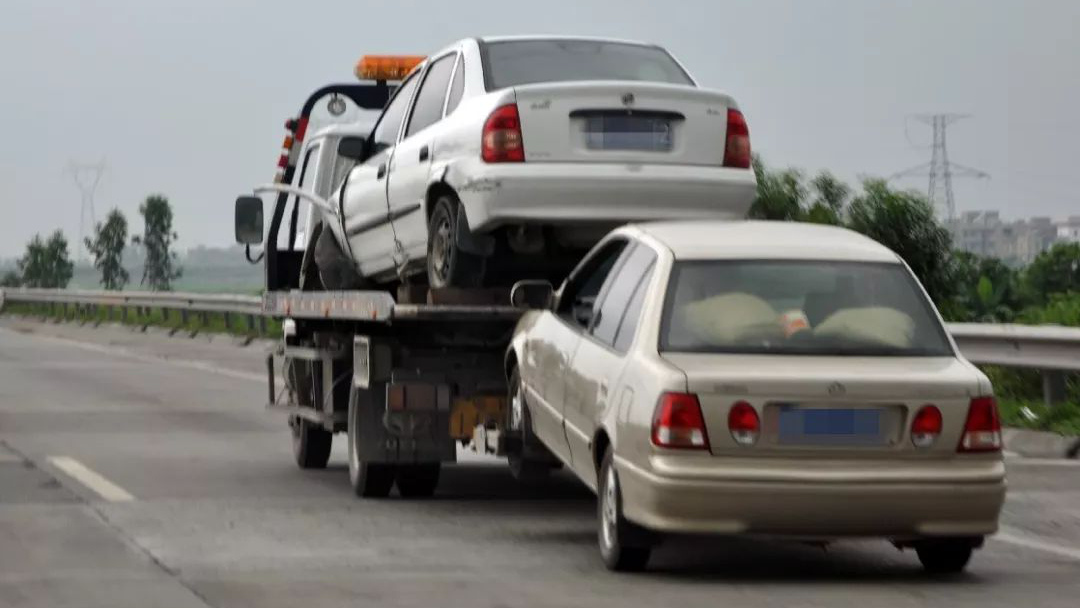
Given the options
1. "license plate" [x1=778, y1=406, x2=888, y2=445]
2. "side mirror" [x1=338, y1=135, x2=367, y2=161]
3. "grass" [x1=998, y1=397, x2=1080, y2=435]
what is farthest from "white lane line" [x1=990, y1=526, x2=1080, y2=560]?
"side mirror" [x1=338, y1=135, x2=367, y2=161]

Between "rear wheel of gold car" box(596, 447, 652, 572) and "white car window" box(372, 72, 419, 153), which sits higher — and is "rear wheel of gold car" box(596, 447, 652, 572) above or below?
below

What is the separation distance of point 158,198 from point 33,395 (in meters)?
56.4

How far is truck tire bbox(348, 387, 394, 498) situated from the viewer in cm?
1205

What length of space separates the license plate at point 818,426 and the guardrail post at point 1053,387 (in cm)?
756

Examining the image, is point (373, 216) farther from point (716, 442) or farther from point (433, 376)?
point (716, 442)

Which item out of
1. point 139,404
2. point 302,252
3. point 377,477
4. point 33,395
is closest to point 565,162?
point 377,477

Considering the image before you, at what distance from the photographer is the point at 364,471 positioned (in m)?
12.1

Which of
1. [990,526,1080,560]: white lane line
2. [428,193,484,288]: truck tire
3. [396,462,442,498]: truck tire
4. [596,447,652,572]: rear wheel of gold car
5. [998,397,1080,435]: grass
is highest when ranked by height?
[428,193,484,288]: truck tire

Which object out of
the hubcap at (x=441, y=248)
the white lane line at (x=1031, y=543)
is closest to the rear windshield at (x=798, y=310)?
the white lane line at (x=1031, y=543)

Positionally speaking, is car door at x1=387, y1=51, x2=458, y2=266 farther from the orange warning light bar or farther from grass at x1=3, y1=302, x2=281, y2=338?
grass at x1=3, y1=302, x2=281, y2=338

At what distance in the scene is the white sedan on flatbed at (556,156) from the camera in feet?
35.7

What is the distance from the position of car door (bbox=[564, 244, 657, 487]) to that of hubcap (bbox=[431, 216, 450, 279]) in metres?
1.89

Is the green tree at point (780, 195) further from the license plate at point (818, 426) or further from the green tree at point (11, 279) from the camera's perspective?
the green tree at point (11, 279)

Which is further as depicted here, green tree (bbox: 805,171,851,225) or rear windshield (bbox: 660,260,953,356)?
green tree (bbox: 805,171,851,225)
